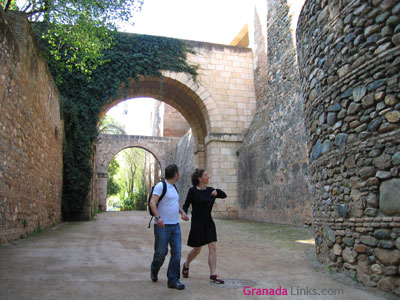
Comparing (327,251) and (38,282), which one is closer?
(38,282)

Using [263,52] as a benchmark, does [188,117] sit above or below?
below

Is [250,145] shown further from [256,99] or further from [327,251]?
[327,251]

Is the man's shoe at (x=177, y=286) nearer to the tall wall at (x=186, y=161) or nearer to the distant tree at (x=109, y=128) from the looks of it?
the tall wall at (x=186, y=161)

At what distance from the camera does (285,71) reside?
10.7 metres

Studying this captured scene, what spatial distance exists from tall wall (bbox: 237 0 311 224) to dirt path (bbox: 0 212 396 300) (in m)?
3.10

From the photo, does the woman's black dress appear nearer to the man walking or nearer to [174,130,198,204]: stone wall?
the man walking

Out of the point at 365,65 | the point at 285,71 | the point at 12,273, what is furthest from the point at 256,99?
the point at 12,273

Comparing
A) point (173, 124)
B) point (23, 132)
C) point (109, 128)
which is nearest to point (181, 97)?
point (23, 132)

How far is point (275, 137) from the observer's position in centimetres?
1042

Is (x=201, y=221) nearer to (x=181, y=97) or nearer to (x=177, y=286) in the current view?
(x=177, y=286)

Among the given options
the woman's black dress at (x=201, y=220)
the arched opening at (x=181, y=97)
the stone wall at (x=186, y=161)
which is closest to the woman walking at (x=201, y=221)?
the woman's black dress at (x=201, y=220)

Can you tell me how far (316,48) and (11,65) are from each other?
469cm

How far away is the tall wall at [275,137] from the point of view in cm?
888

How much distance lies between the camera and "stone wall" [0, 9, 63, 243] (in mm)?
5098
